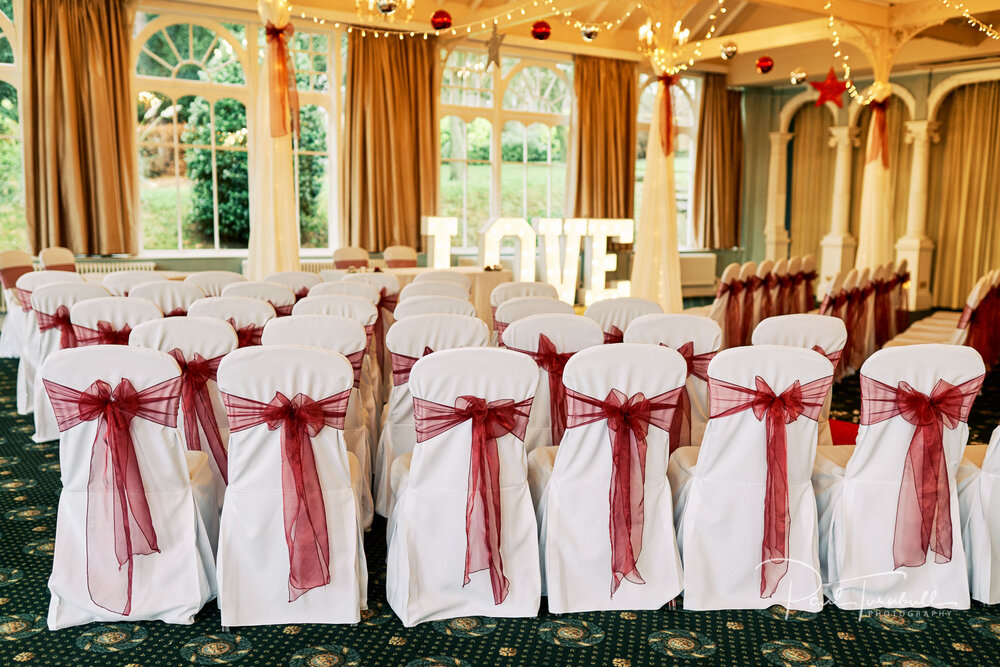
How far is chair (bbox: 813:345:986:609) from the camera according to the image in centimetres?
302

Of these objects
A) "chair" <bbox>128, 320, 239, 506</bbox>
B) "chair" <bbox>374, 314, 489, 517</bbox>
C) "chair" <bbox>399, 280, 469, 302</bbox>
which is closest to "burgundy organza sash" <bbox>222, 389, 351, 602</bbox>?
"chair" <bbox>128, 320, 239, 506</bbox>

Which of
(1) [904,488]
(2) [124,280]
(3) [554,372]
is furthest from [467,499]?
(2) [124,280]

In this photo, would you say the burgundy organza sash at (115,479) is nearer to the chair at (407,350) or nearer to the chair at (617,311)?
the chair at (407,350)

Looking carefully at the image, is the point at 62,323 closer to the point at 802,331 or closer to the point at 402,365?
the point at 402,365

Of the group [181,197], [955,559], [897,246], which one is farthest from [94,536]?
[897,246]

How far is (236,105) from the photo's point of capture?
10188mm

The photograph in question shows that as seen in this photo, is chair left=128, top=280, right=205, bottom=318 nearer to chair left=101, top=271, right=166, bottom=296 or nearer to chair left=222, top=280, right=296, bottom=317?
chair left=222, top=280, right=296, bottom=317

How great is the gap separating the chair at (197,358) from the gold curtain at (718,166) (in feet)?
37.0

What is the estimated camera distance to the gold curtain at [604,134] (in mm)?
12086

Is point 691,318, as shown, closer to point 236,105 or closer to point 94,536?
point 94,536

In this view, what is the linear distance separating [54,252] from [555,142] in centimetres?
712

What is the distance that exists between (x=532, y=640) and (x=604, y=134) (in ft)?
33.3

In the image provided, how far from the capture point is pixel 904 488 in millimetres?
3121

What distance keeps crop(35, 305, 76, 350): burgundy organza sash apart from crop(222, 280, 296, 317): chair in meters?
0.85
